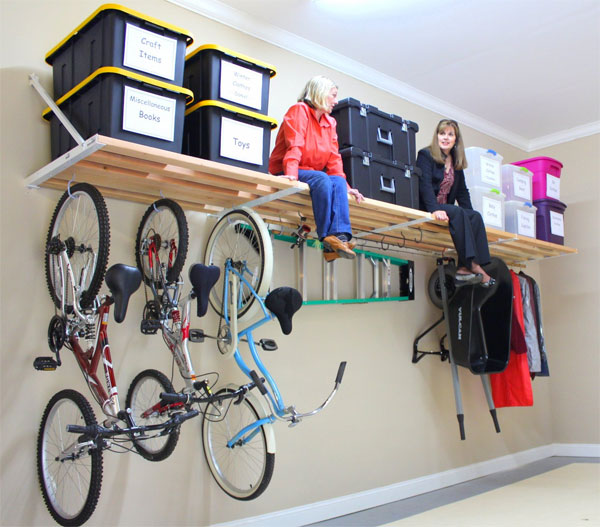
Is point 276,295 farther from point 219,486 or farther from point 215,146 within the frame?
point 219,486

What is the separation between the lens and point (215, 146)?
2.68 metres

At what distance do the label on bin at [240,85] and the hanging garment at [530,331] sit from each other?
310 cm

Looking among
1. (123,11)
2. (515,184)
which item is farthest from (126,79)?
(515,184)

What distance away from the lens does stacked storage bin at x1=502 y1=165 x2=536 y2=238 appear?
181 inches

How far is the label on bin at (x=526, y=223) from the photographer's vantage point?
460cm

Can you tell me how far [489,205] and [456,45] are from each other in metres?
1.15

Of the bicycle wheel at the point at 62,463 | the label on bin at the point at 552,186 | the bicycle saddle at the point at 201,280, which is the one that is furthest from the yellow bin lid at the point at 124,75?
the label on bin at the point at 552,186

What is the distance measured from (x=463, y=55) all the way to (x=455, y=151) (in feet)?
2.51

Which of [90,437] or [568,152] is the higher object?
[568,152]

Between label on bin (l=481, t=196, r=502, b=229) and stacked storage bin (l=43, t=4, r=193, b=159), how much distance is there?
245cm

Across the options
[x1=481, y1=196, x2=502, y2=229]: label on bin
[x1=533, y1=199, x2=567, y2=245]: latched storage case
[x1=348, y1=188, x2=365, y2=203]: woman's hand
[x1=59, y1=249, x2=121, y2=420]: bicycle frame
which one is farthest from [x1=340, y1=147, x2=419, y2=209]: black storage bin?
[x1=533, y1=199, x2=567, y2=245]: latched storage case

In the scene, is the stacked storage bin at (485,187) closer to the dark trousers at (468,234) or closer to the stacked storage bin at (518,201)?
the stacked storage bin at (518,201)

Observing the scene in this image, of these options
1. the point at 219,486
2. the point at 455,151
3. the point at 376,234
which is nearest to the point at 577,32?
the point at 455,151

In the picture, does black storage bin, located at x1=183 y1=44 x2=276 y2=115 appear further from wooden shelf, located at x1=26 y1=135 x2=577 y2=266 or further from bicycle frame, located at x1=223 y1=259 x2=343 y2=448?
bicycle frame, located at x1=223 y1=259 x2=343 y2=448
